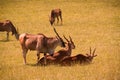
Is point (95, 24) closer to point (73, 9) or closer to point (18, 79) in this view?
point (73, 9)

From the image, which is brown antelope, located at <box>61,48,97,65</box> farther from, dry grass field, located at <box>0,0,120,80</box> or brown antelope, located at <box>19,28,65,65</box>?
brown antelope, located at <box>19,28,65,65</box>

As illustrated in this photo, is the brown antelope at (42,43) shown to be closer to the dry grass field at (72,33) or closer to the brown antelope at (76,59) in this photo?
the dry grass field at (72,33)

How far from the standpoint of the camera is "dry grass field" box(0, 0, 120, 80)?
12.2 metres

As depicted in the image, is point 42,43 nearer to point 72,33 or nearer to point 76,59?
point 76,59

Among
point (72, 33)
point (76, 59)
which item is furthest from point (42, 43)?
point (72, 33)

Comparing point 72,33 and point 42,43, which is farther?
point 72,33

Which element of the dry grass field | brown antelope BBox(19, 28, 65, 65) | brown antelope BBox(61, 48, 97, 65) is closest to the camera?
the dry grass field

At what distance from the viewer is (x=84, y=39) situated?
22.2 m

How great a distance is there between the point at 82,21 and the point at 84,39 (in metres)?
9.83

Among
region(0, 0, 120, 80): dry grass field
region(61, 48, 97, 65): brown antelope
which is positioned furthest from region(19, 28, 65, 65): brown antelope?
region(61, 48, 97, 65): brown antelope

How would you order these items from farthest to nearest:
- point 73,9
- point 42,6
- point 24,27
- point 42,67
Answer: point 42,6 → point 73,9 → point 24,27 → point 42,67

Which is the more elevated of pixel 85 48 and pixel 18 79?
pixel 18 79

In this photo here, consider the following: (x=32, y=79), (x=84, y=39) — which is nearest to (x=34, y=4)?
(x=84, y=39)

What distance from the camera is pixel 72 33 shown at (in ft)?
83.0
